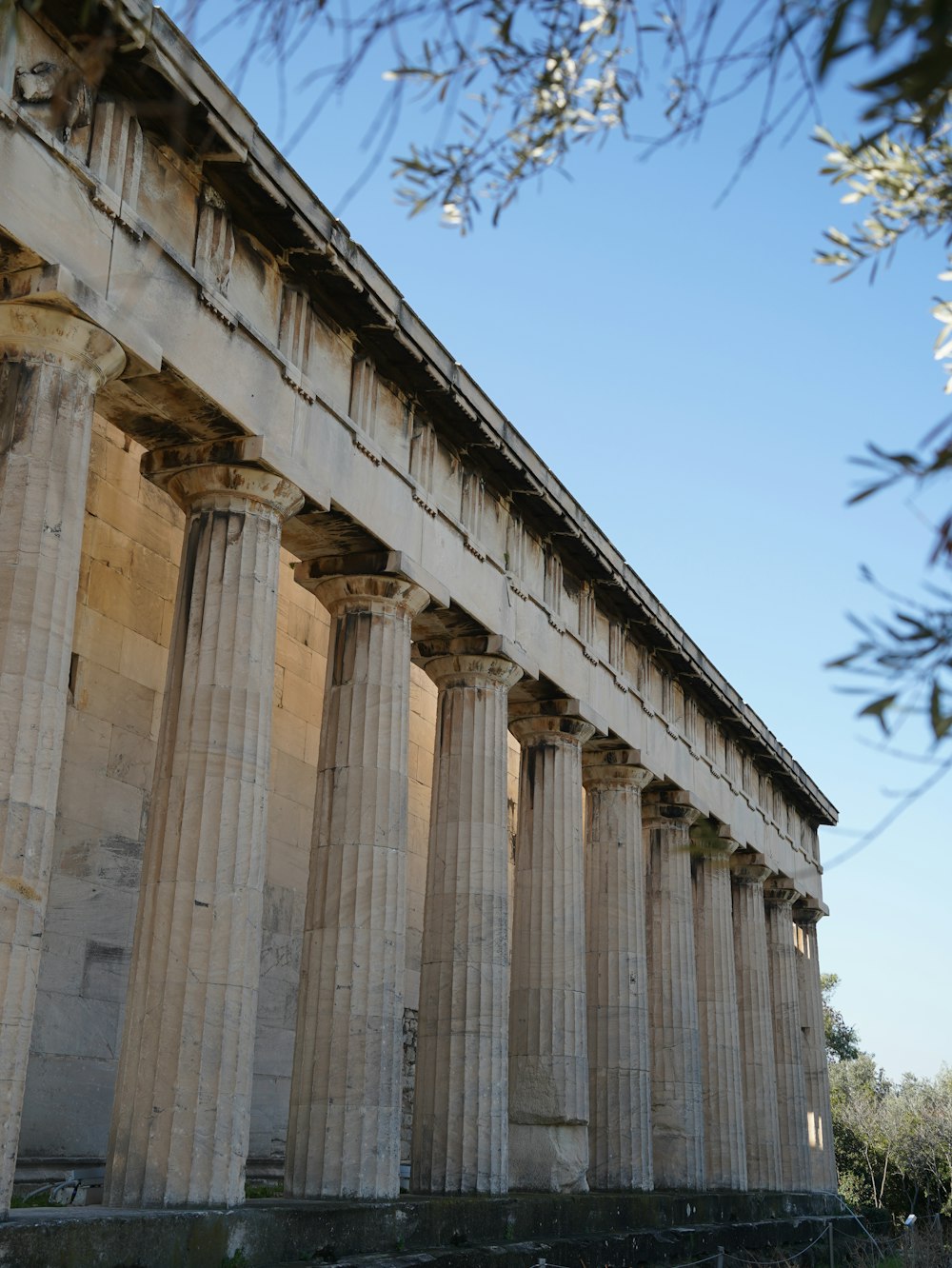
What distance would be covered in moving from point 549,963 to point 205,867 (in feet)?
33.6

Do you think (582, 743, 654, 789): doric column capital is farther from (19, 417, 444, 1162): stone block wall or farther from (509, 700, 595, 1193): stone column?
(19, 417, 444, 1162): stone block wall

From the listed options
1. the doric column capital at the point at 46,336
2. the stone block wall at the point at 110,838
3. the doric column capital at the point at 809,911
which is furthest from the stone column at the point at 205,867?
the doric column capital at the point at 809,911

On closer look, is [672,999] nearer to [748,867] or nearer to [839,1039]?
[748,867]

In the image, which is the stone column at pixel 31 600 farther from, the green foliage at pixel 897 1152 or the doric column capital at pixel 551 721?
the green foliage at pixel 897 1152

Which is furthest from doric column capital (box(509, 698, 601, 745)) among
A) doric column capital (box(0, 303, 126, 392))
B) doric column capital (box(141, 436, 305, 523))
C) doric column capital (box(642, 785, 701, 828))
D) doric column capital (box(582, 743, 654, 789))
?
doric column capital (box(0, 303, 126, 392))

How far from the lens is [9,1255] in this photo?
12117 mm

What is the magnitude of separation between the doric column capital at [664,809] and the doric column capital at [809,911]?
13286 mm

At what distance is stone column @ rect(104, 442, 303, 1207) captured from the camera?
51.3ft

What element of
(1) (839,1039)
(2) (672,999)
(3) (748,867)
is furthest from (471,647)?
(1) (839,1039)

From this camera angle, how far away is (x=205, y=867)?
16578mm

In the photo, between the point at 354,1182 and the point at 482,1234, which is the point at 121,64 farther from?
the point at 482,1234

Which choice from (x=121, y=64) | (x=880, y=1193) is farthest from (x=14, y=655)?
(x=880, y=1193)

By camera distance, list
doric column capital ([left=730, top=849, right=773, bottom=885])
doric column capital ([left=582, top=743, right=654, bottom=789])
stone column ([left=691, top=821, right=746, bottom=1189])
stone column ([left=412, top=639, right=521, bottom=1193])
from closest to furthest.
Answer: stone column ([left=412, top=639, right=521, bottom=1193]) < doric column capital ([left=582, top=743, right=654, bottom=789]) < stone column ([left=691, top=821, right=746, bottom=1189]) < doric column capital ([left=730, top=849, right=773, bottom=885])

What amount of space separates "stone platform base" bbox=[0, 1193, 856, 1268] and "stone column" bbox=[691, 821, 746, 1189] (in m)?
2.08
